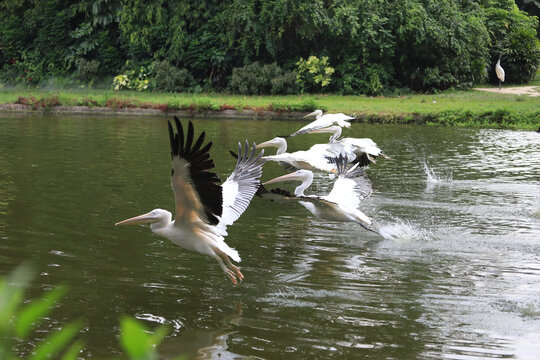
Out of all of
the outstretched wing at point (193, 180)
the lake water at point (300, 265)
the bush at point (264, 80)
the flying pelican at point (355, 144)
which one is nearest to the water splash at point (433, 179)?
the lake water at point (300, 265)

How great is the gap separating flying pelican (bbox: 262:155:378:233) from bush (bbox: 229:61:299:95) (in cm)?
1453

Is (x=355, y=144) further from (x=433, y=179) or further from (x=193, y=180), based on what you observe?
(x=193, y=180)

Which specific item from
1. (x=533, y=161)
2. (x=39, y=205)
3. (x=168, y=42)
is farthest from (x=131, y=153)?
(x=168, y=42)

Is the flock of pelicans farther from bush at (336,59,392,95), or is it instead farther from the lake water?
bush at (336,59,392,95)

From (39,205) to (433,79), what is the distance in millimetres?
18026

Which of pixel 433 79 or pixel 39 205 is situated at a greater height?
pixel 433 79

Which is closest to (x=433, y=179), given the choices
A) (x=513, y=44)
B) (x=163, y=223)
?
(x=163, y=223)

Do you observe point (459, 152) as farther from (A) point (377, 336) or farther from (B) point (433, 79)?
(B) point (433, 79)

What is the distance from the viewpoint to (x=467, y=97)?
70.5ft

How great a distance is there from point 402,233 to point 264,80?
15.7 m

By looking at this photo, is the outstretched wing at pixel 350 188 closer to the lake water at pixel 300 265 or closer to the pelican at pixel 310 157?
the lake water at pixel 300 265

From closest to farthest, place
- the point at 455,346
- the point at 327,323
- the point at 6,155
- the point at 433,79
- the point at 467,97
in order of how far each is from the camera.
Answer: the point at 455,346
the point at 327,323
the point at 6,155
the point at 467,97
the point at 433,79

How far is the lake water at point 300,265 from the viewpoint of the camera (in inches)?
168

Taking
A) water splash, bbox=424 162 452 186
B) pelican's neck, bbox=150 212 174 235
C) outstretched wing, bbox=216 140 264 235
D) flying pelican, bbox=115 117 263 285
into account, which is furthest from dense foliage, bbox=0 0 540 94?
pelican's neck, bbox=150 212 174 235
